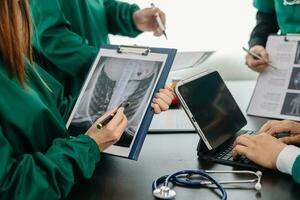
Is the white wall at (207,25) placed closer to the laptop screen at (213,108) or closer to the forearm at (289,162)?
the laptop screen at (213,108)

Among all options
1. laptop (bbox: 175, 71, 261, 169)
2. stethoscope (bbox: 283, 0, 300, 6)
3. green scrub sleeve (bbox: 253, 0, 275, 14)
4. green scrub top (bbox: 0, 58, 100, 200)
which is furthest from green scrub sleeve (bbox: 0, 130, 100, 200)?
green scrub sleeve (bbox: 253, 0, 275, 14)

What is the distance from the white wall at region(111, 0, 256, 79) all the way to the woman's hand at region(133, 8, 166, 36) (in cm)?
68

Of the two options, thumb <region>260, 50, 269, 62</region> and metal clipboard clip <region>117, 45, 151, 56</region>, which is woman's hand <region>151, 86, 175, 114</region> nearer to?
metal clipboard clip <region>117, 45, 151, 56</region>

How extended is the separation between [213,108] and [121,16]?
638 mm

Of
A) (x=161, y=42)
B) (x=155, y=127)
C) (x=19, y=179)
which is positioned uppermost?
(x=19, y=179)

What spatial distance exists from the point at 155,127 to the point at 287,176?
1.55 ft

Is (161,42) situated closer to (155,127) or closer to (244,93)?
(244,93)

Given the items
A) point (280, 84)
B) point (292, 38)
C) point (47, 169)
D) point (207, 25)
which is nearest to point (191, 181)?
point (47, 169)

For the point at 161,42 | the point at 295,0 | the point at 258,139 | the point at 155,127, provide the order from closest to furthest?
1. the point at 258,139
2. the point at 155,127
3. the point at 295,0
4. the point at 161,42

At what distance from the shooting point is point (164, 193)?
2.78 ft

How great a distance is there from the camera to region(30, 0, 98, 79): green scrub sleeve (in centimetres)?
121

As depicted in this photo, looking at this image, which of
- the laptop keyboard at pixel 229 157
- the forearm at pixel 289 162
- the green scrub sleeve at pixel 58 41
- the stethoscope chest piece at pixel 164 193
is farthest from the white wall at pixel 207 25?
the stethoscope chest piece at pixel 164 193

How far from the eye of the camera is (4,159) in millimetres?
747

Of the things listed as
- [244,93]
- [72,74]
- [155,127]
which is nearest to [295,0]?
[244,93]
